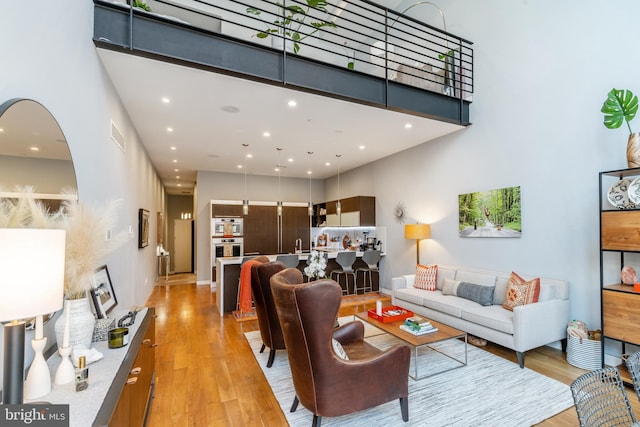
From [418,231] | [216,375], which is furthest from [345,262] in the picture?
[216,375]

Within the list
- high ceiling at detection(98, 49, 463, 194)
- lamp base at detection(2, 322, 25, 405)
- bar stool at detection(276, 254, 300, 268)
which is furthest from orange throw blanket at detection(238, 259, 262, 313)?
lamp base at detection(2, 322, 25, 405)

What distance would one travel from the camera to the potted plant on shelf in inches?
113

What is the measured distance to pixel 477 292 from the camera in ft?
13.8

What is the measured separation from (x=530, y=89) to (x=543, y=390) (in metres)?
3.67

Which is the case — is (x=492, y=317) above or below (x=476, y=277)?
below

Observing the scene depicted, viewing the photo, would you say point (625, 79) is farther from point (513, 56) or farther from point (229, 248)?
point (229, 248)

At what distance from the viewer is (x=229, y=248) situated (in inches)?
317

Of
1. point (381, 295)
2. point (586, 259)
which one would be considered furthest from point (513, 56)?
point (381, 295)

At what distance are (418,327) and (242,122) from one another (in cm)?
376

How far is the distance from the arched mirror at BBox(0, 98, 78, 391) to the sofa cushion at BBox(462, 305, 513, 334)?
13.2 ft

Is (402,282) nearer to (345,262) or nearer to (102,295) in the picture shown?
(345,262)

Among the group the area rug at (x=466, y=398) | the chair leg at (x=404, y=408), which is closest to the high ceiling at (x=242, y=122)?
the area rug at (x=466, y=398)

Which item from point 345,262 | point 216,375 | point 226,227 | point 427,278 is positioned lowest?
point 216,375

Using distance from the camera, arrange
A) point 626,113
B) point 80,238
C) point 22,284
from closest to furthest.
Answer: point 22,284, point 80,238, point 626,113
